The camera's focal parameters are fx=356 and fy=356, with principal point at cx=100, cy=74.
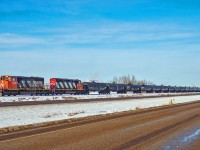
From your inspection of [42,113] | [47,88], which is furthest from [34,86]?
[42,113]

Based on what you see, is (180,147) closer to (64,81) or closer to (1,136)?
(1,136)

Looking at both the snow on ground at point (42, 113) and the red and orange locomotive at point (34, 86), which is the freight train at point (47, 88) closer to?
the red and orange locomotive at point (34, 86)

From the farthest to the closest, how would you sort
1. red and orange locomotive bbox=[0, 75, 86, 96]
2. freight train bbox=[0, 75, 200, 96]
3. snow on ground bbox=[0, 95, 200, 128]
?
freight train bbox=[0, 75, 200, 96], red and orange locomotive bbox=[0, 75, 86, 96], snow on ground bbox=[0, 95, 200, 128]

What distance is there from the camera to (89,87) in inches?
3556

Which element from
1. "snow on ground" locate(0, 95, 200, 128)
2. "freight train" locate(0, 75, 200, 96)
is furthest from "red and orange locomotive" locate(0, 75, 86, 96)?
"snow on ground" locate(0, 95, 200, 128)

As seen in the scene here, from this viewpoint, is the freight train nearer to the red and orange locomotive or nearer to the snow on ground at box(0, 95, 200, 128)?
the red and orange locomotive

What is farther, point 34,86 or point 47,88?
point 47,88

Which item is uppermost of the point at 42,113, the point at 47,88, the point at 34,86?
the point at 34,86

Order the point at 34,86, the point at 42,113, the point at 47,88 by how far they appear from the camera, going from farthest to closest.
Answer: the point at 47,88 < the point at 34,86 < the point at 42,113

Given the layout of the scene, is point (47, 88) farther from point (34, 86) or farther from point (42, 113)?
point (42, 113)

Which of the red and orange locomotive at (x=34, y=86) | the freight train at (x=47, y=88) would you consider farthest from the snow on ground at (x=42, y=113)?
the freight train at (x=47, y=88)

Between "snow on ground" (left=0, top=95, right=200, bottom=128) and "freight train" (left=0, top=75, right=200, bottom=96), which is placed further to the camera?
"freight train" (left=0, top=75, right=200, bottom=96)

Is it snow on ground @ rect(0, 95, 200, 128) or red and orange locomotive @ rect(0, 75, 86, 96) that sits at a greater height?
red and orange locomotive @ rect(0, 75, 86, 96)

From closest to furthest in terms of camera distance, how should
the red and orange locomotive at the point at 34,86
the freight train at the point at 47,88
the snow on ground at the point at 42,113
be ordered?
the snow on ground at the point at 42,113, the red and orange locomotive at the point at 34,86, the freight train at the point at 47,88
